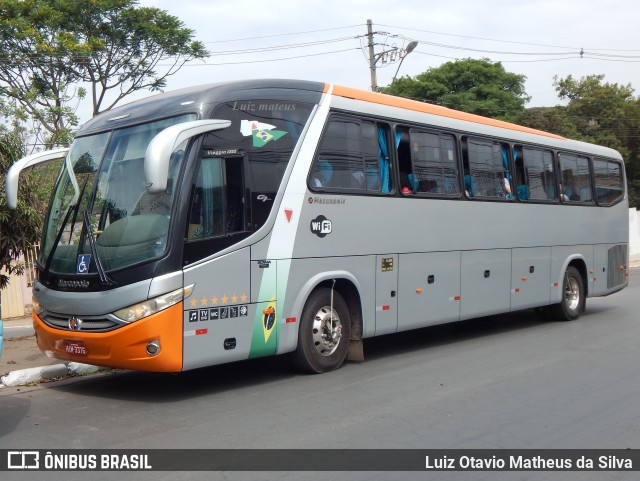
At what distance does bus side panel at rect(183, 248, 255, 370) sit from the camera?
7711mm

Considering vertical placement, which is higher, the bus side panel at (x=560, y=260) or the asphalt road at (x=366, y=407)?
the bus side panel at (x=560, y=260)

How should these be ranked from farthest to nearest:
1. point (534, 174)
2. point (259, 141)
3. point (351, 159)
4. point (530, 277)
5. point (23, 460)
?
point (534, 174), point (530, 277), point (351, 159), point (259, 141), point (23, 460)

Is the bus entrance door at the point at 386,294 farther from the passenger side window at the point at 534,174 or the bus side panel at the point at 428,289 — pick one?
the passenger side window at the point at 534,174

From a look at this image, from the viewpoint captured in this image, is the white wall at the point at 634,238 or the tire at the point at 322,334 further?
the white wall at the point at 634,238

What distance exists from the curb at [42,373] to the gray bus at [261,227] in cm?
73

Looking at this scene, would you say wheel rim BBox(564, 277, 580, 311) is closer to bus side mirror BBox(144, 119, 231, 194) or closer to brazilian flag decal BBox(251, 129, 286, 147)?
brazilian flag decal BBox(251, 129, 286, 147)

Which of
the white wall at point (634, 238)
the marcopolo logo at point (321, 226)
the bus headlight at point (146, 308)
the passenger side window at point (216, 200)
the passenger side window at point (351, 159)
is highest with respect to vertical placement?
the passenger side window at point (351, 159)

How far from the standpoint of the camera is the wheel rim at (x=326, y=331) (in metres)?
9.21

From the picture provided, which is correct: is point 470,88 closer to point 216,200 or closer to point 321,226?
point 321,226

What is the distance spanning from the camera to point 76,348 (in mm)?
7859

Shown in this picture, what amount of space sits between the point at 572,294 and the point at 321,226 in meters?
7.74

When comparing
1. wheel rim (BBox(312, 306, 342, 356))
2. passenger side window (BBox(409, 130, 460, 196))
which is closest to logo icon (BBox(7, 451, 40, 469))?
wheel rim (BBox(312, 306, 342, 356))

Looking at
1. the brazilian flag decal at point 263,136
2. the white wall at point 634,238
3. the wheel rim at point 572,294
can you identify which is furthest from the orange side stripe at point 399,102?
the white wall at point 634,238

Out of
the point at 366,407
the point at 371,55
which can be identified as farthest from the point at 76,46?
the point at 366,407
